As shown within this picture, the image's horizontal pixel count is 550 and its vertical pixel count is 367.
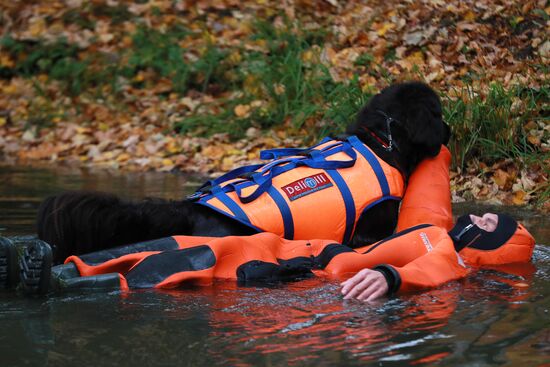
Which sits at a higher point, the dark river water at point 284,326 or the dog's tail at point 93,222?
the dog's tail at point 93,222

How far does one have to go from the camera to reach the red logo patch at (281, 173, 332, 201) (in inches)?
188

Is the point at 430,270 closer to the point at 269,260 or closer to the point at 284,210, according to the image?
the point at 269,260

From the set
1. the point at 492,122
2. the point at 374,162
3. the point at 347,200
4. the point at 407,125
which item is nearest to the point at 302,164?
the point at 347,200

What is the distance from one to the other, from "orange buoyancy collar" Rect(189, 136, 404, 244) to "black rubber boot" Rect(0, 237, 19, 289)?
1164 mm

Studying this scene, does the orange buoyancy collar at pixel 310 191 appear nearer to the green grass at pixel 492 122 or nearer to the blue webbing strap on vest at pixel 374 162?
the blue webbing strap on vest at pixel 374 162

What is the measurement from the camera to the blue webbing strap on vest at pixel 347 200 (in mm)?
4875

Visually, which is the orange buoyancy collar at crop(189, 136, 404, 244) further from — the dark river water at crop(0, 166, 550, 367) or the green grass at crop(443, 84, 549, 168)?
the green grass at crop(443, 84, 549, 168)

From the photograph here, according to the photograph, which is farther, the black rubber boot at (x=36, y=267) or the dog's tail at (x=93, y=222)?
the dog's tail at (x=93, y=222)

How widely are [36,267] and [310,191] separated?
1.63m

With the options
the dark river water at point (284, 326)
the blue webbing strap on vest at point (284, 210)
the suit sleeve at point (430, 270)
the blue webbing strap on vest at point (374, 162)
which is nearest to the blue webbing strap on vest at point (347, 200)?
the blue webbing strap on vest at point (374, 162)

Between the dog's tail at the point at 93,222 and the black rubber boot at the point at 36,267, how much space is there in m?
0.60

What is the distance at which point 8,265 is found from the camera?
3.81m

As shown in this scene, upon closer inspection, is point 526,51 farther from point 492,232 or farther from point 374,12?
point 492,232

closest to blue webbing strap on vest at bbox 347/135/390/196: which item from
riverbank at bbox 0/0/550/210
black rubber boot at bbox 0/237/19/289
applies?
riverbank at bbox 0/0/550/210
